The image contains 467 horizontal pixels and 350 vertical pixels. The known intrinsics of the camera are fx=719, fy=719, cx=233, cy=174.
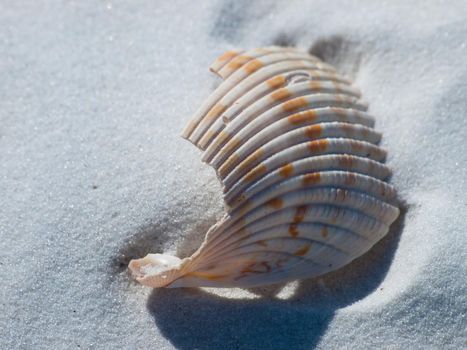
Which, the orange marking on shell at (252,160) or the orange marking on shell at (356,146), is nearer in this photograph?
the orange marking on shell at (252,160)

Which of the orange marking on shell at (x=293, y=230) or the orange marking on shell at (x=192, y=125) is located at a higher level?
the orange marking on shell at (x=192, y=125)

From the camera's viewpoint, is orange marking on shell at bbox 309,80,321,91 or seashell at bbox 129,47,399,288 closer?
seashell at bbox 129,47,399,288

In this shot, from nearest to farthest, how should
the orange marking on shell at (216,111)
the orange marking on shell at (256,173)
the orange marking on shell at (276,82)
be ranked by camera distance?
the orange marking on shell at (256,173) < the orange marking on shell at (216,111) < the orange marking on shell at (276,82)

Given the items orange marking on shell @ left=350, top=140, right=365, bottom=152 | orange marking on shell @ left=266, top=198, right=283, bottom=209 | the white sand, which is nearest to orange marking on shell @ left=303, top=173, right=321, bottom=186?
orange marking on shell @ left=266, top=198, right=283, bottom=209

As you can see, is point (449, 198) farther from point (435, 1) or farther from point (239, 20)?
point (239, 20)

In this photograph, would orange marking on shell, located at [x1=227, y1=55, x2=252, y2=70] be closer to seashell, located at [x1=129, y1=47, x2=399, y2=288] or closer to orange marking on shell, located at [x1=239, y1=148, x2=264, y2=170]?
seashell, located at [x1=129, y1=47, x2=399, y2=288]

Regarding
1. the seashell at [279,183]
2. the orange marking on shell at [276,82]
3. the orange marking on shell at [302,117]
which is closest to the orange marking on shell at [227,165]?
the seashell at [279,183]

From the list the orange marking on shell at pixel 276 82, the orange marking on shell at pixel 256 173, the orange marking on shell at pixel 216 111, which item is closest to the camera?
the orange marking on shell at pixel 256 173

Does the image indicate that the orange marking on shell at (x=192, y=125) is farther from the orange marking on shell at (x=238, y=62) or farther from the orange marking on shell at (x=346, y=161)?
the orange marking on shell at (x=346, y=161)
